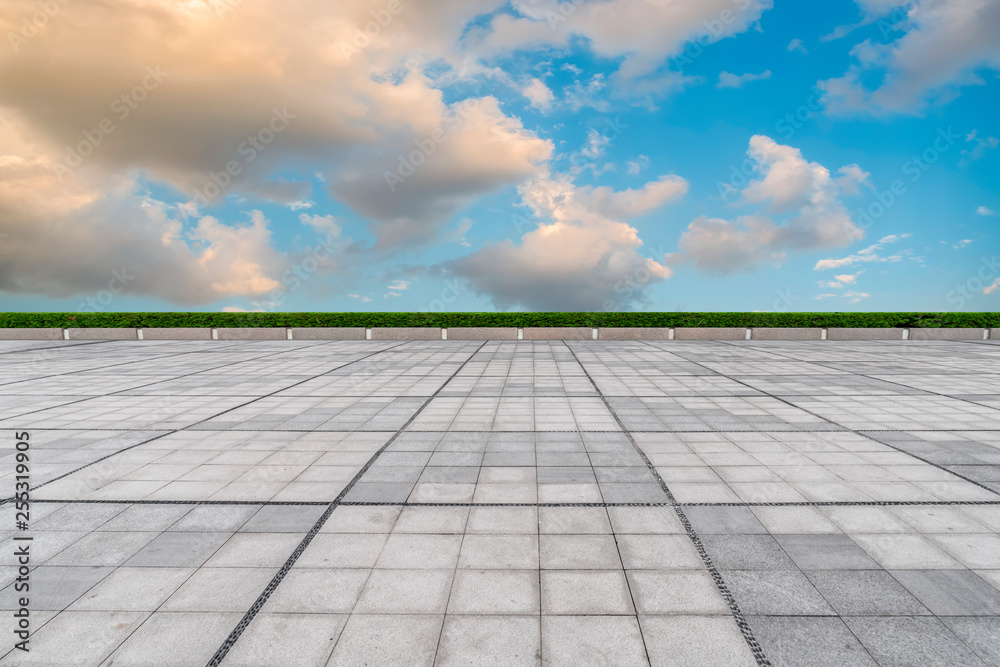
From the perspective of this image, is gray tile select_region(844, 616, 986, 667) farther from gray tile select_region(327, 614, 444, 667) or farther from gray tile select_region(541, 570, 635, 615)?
gray tile select_region(327, 614, 444, 667)

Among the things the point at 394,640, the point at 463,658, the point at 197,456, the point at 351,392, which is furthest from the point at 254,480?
the point at 351,392

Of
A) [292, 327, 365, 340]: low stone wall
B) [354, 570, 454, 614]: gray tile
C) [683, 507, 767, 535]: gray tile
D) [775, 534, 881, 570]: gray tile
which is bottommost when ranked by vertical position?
[354, 570, 454, 614]: gray tile

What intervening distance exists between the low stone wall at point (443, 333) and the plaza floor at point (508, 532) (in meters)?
15.9

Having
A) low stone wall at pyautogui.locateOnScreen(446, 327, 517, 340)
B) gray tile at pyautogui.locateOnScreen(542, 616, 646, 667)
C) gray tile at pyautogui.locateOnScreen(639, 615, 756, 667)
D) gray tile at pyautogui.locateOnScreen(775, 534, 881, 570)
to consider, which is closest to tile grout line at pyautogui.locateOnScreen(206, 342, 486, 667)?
gray tile at pyautogui.locateOnScreen(542, 616, 646, 667)

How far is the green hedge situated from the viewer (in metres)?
25.6

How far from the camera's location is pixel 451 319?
2609cm

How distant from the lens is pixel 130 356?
57.4ft

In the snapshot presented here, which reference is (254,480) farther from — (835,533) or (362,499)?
(835,533)

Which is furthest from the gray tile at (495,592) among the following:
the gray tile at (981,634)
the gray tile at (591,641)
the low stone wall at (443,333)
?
the low stone wall at (443,333)

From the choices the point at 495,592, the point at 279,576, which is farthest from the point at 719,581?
the point at 279,576

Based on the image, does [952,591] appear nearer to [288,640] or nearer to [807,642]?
[807,642]

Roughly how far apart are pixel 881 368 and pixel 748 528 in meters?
13.3

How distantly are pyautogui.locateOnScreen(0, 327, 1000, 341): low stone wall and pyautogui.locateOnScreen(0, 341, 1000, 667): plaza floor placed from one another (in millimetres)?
15865

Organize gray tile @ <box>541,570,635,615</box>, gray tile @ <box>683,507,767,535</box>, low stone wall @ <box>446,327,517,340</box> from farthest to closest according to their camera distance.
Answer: low stone wall @ <box>446,327,517,340</box>, gray tile @ <box>683,507,767,535</box>, gray tile @ <box>541,570,635,615</box>
